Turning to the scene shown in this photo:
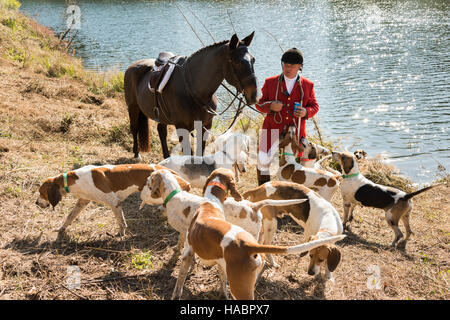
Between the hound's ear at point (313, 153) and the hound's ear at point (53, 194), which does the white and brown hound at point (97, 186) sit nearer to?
the hound's ear at point (53, 194)

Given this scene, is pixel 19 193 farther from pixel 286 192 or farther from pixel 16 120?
pixel 286 192

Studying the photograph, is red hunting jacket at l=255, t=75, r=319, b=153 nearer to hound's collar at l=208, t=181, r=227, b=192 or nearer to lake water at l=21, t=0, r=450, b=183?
hound's collar at l=208, t=181, r=227, b=192

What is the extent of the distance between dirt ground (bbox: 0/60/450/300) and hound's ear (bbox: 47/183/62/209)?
1.34ft

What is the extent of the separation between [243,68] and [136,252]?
104 inches

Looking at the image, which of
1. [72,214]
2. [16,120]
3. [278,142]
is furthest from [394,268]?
[16,120]

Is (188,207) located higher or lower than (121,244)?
higher

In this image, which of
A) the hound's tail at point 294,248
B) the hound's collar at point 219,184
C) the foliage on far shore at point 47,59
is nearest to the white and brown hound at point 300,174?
the hound's collar at point 219,184

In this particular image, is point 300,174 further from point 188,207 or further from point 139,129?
point 139,129

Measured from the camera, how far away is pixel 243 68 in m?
4.99

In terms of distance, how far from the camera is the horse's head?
4934mm

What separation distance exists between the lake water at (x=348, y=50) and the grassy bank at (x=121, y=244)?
3339 millimetres

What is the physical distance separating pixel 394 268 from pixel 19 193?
5.05m

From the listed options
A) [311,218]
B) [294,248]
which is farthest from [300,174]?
[294,248]

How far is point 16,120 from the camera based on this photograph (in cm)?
779
